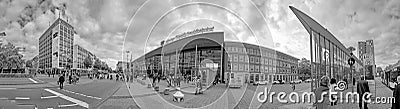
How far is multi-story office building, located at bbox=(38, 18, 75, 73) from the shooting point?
743 cm

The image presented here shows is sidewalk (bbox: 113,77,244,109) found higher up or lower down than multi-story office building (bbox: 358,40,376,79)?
lower down

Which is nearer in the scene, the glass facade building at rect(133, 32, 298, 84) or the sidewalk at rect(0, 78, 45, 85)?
the glass facade building at rect(133, 32, 298, 84)

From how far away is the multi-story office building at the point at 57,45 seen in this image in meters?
7.43

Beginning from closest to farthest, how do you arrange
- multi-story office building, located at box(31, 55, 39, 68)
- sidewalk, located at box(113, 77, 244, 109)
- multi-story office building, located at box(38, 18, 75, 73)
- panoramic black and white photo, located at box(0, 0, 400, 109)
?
panoramic black and white photo, located at box(0, 0, 400, 109)
sidewalk, located at box(113, 77, 244, 109)
multi-story office building, located at box(38, 18, 75, 73)
multi-story office building, located at box(31, 55, 39, 68)

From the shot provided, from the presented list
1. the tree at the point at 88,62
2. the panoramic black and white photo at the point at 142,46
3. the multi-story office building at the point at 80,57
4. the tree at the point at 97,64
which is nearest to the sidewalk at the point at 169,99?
the panoramic black and white photo at the point at 142,46

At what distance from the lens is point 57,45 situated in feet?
24.2

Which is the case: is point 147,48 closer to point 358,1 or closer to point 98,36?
point 98,36

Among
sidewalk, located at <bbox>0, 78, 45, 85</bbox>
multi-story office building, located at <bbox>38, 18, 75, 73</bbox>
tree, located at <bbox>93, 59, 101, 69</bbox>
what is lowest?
sidewalk, located at <bbox>0, 78, 45, 85</bbox>

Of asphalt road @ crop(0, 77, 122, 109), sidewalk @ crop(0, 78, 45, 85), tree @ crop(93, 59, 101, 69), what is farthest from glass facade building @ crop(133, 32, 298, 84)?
sidewalk @ crop(0, 78, 45, 85)

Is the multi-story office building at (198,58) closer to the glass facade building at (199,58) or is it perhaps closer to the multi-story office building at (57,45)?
the glass facade building at (199,58)

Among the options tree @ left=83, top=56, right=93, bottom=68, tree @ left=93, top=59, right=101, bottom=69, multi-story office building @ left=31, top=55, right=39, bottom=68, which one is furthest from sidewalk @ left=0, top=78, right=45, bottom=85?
tree @ left=93, top=59, right=101, bottom=69

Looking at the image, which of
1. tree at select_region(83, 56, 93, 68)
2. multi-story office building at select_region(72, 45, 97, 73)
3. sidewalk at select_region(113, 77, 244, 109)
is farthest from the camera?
tree at select_region(83, 56, 93, 68)

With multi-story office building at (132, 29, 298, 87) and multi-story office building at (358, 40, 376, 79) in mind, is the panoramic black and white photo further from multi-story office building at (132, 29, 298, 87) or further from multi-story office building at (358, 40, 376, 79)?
multi-story office building at (358, 40, 376, 79)

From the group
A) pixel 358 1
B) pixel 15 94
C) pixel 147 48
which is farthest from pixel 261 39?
pixel 358 1
